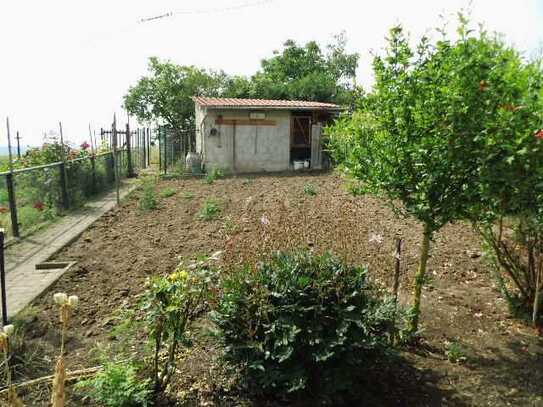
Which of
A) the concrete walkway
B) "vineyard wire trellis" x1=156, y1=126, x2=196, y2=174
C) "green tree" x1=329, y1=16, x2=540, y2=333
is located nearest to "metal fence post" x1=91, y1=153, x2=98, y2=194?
the concrete walkway

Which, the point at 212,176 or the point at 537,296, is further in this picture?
the point at 212,176

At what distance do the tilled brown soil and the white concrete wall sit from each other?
8257mm

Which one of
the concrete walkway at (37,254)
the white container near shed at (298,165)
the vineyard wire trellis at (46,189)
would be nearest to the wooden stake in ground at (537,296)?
the concrete walkway at (37,254)

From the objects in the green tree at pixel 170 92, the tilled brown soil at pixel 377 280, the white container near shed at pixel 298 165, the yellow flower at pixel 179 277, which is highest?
the green tree at pixel 170 92

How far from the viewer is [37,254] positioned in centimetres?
602

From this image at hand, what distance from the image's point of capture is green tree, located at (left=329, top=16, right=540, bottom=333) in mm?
2617

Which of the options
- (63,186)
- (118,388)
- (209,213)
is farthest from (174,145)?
(118,388)

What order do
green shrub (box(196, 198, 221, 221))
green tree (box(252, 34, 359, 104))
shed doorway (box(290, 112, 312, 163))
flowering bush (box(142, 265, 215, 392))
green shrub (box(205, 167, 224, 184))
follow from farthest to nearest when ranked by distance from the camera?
1. green tree (box(252, 34, 359, 104))
2. shed doorway (box(290, 112, 312, 163))
3. green shrub (box(205, 167, 224, 184))
4. green shrub (box(196, 198, 221, 221))
5. flowering bush (box(142, 265, 215, 392))

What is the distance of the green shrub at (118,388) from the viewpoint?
2.37m

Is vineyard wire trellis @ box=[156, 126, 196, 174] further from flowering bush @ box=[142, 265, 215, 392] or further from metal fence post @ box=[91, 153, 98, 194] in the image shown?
flowering bush @ box=[142, 265, 215, 392]

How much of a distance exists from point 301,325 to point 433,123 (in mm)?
1637

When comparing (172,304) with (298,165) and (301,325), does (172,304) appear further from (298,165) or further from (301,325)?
(298,165)

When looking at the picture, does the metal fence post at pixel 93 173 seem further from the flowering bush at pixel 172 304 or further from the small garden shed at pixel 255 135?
the flowering bush at pixel 172 304

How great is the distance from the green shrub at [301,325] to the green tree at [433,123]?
91 centimetres
